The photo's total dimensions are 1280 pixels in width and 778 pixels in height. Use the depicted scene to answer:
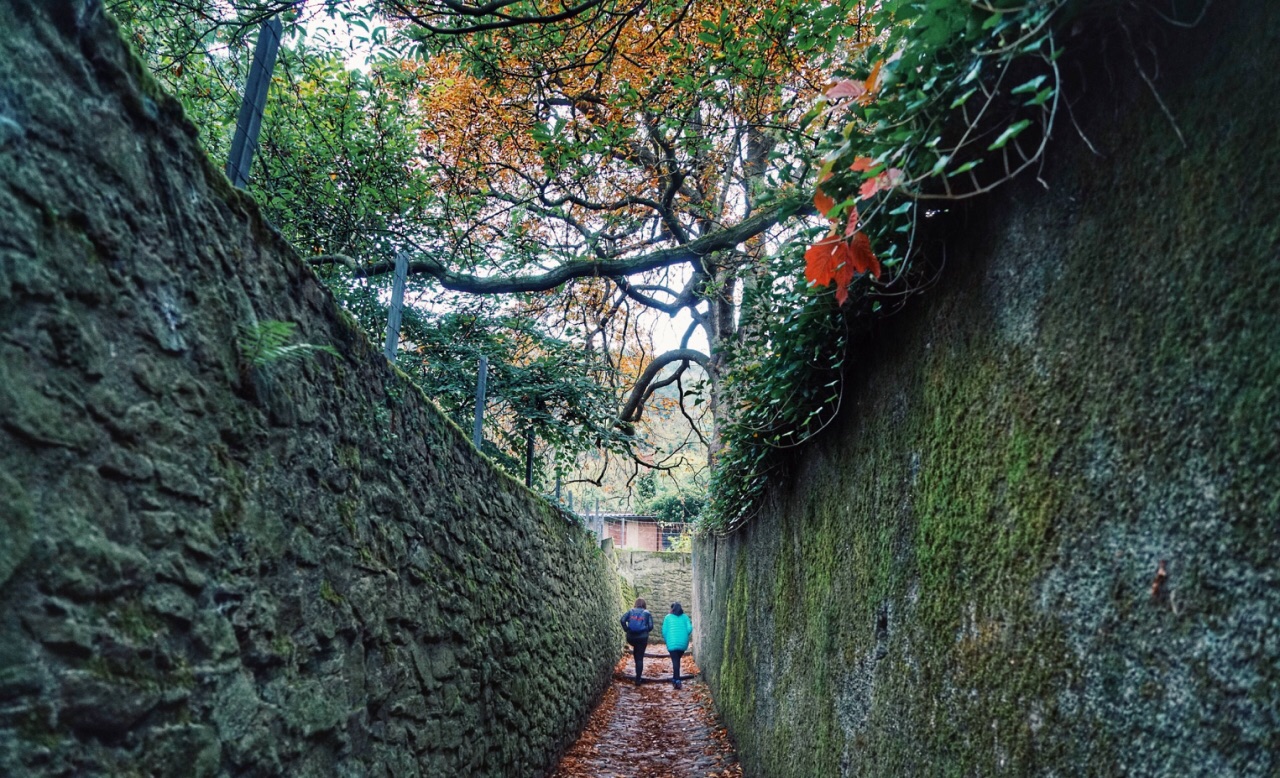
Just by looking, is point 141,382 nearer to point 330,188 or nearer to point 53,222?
point 53,222

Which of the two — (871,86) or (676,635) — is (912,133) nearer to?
(871,86)

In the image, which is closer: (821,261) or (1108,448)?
(1108,448)

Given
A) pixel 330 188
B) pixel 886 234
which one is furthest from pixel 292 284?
pixel 330 188

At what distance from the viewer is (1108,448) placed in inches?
55.3

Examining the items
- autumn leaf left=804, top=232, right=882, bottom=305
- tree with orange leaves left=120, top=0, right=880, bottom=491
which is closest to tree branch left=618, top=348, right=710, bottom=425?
tree with orange leaves left=120, top=0, right=880, bottom=491

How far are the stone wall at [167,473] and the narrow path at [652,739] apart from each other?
3.74m

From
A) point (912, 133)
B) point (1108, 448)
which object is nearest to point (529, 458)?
point (912, 133)

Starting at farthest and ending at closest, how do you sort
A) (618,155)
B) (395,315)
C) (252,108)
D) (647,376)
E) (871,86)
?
(647,376), (618,155), (395,315), (252,108), (871,86)

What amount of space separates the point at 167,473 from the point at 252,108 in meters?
1.52

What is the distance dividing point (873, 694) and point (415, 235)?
6341mm

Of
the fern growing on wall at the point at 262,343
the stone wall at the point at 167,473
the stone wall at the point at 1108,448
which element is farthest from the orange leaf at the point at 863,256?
the stone wall at the point at 167,473

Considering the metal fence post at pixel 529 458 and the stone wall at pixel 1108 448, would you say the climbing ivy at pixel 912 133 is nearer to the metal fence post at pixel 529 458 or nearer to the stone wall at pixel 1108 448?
the stone wall at pixel 1108 448

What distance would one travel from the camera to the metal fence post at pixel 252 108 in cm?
248

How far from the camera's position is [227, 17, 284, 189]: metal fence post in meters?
2.48
